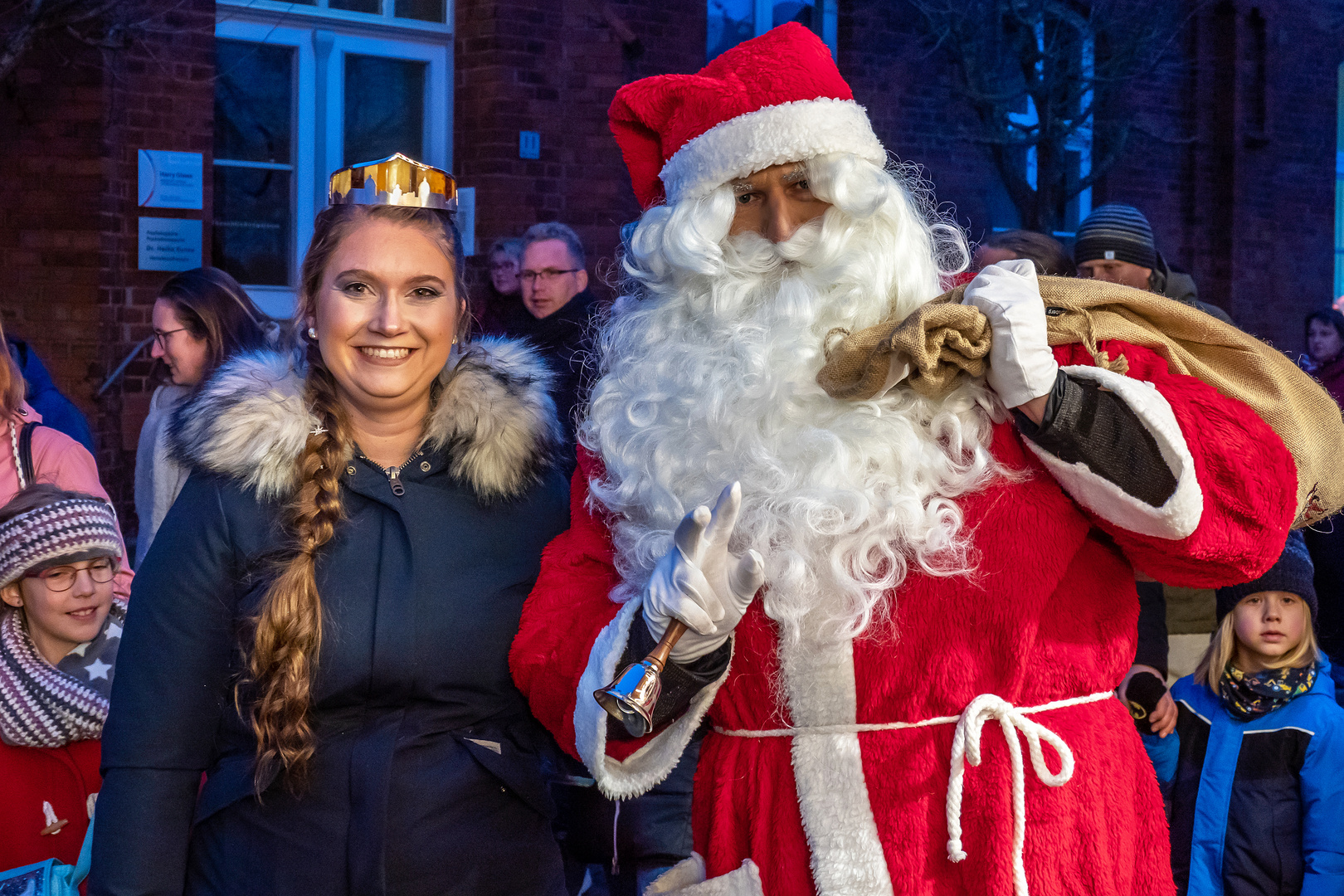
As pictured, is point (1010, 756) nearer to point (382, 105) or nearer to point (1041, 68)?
point (382, 105)

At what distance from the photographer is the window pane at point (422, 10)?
24.0 ft

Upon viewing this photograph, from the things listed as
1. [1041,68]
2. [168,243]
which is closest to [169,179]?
[168,243]

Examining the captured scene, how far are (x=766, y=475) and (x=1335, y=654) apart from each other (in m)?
3.25

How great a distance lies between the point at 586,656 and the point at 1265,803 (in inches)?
90.4

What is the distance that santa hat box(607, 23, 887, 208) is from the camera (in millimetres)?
2145

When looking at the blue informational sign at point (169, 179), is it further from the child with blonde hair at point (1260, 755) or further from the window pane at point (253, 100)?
the child with blonde hair at point (1260, 755)

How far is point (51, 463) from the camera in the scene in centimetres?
372

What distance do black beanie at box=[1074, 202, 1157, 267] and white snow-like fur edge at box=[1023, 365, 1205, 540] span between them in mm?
3003

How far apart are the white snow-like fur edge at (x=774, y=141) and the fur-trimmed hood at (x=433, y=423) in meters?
0.50

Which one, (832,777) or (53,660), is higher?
(832,777)

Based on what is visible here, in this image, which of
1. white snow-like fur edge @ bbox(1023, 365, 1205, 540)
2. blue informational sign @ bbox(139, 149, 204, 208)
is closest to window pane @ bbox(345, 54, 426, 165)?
blue informational sign @ bbox(139, 149, 204, 208)

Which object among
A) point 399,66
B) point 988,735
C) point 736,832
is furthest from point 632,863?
point 399,66

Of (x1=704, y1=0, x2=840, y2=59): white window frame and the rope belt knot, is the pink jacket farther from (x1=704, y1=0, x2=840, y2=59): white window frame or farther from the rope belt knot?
(x1=704, y1=0, x2=840, y2=59): white window frame

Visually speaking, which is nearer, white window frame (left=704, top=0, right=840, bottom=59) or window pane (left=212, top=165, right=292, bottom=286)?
window pane (left=212, top=165, right=292, bottom=286)
